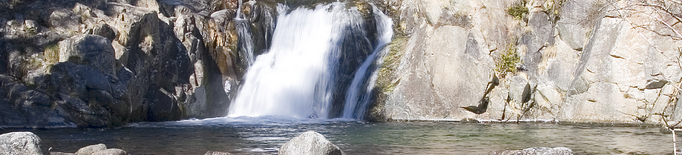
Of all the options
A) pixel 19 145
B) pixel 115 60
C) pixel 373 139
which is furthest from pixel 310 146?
pixel 115 60

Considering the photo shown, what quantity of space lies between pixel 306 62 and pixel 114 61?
1067 cm

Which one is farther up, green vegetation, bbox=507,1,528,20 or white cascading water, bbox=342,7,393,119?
green vegetation, bbox=507,1,528,20

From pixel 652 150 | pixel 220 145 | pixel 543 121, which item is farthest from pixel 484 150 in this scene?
pixel 543 121

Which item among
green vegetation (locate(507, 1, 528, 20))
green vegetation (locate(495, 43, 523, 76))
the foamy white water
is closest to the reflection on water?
green vegetation (locate(495, 43, 523, 76))

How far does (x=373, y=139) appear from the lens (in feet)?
58.4

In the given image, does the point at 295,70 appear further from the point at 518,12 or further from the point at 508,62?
the point at 518,12

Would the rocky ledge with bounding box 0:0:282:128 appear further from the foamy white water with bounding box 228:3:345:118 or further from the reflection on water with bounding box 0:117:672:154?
the reflection on water with bounding box 0:117:672:154

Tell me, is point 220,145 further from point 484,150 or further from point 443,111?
point 443,111

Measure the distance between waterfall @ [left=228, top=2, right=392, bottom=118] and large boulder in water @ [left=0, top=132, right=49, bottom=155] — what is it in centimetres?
1969

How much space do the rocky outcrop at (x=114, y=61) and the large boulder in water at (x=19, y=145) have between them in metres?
13.1

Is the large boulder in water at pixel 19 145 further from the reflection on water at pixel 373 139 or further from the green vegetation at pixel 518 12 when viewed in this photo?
the green vegetation at pixel 518 12

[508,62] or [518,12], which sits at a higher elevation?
[518,12]

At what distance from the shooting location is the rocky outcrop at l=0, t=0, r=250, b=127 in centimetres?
2347

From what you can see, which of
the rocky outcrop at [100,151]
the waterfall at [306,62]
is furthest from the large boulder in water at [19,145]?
the waterfall at [306,62]
